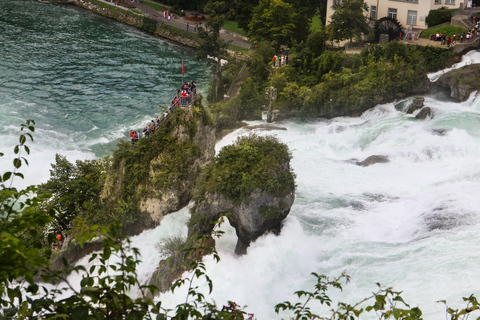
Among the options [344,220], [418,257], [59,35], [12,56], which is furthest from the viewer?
[59,35]

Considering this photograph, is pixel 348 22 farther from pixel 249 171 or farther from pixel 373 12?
pixel 249 171

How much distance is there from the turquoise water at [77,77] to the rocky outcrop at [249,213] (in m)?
15.6

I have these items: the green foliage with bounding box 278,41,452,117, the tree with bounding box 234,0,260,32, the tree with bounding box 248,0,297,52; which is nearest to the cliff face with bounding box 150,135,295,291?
the green foliage with bounding box 278,41,452,117

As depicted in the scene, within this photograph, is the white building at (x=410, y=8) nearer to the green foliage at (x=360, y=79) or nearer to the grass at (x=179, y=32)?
the green foliage at (x=360, y=79)

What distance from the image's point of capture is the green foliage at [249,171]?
25.6 metres

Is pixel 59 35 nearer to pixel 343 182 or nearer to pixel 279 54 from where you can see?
pixel 279 54

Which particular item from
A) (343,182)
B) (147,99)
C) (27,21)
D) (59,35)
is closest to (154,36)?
(59,35)

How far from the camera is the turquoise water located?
42.8m

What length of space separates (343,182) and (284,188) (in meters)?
6.77

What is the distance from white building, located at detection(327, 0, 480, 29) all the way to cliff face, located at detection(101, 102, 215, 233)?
98.1 feet

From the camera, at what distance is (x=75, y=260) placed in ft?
92.9

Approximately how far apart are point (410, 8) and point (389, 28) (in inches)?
129

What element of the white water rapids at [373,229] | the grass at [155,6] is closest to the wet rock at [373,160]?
the white water rapids at [373,229]

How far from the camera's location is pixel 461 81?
41.0 metres
